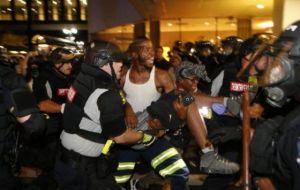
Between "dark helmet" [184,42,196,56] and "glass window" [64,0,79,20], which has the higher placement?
"glass window" [64,0,79,20]

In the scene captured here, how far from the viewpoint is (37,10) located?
93.2 feet

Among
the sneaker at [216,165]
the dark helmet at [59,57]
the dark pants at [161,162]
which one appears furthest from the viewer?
the dark helmet at [59,57]

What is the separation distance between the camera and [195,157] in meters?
7.58

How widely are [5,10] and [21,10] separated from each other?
0.96 m

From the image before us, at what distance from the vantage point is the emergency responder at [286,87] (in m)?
2.54

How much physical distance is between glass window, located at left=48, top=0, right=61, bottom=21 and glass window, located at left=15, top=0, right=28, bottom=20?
4.54 ft

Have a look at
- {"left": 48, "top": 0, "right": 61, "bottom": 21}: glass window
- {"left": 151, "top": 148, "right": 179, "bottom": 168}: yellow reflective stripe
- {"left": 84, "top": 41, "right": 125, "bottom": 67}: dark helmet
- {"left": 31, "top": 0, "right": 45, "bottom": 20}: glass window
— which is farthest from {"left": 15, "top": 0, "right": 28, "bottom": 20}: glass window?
{"left": 84, "top": 41, "right": 125, "bottom": 67}: dark helmet

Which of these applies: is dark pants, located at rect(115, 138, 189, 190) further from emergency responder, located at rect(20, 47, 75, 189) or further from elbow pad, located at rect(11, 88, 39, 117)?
elbow pad, located at rect(11, 88, 39, 117)

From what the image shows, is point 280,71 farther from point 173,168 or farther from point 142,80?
point 142,80

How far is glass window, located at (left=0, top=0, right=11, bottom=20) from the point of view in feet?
92.2

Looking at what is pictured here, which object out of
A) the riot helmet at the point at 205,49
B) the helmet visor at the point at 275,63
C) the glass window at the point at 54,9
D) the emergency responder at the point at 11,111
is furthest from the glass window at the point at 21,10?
the helmet visor at the point at 275,63

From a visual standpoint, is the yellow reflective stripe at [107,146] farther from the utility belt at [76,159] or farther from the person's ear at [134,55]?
the person's ear at [134,55]

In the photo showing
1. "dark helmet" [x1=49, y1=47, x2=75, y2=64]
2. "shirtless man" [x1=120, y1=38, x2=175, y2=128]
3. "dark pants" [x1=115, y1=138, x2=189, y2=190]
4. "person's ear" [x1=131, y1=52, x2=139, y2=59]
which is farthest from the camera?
"dark helmet" [x1=49, y1=47, x2=75, y2=64]

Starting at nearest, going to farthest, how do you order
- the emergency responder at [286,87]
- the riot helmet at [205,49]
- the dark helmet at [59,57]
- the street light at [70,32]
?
1. the emergency responder at [286,87]
2. the dark helmet at [59,57]
3. the riot helmet at [205,49]
4. the street light at [70,32]
